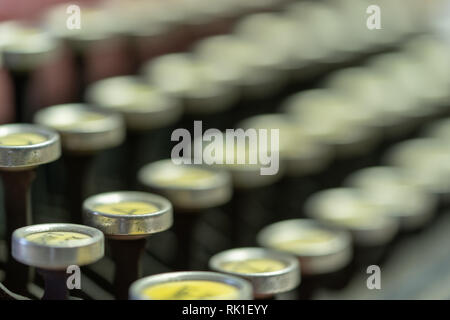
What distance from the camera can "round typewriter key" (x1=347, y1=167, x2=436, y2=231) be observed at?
2201 mm

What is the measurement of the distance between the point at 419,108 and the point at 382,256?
731 mm

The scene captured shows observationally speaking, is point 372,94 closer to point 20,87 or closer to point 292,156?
point 292,156

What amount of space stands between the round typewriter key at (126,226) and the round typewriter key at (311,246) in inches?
14.9

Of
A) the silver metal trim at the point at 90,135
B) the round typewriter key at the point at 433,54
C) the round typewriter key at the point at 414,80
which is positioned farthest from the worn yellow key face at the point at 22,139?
the round typewriter key at the point at 433,54

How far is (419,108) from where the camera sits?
289cm

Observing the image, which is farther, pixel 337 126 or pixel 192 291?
pixel 337 126

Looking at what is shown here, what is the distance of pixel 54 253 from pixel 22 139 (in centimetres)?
42

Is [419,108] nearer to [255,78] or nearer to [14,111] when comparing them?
[255,78]

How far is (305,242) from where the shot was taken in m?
1.90

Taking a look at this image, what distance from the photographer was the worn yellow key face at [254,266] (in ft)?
5.07

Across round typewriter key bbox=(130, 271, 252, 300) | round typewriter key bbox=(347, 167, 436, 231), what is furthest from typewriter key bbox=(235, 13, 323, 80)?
round typewriter key bbox=(130, 271, 252, 300)

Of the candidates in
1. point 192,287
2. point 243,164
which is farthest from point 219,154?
point 192,287

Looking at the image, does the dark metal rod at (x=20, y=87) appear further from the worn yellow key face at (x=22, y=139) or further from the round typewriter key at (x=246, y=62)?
the round typewriter key at (x=246, y=62)
